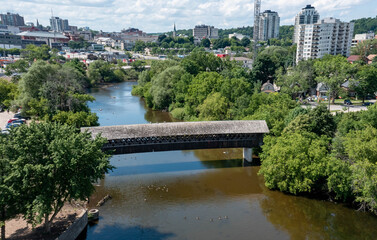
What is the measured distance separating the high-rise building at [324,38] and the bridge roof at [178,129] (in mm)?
68984

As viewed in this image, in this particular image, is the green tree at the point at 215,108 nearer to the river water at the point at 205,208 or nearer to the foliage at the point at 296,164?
the river water at the point at 205,208

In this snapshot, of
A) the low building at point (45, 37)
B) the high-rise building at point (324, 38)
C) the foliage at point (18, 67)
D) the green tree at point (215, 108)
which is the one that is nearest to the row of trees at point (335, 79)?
the green tree at point (215, 108)

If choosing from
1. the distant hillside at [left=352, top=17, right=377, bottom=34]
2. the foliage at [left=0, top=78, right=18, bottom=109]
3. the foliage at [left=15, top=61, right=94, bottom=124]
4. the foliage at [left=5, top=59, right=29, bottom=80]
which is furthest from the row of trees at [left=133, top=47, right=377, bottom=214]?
the distant hillside at [left=352, top=17, right=377, bottom=34]

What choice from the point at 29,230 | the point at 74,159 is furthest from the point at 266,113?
the point at 29,230

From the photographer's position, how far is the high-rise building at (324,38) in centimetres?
9412

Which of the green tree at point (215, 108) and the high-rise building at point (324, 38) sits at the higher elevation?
the high-rise building at point (324, 38)

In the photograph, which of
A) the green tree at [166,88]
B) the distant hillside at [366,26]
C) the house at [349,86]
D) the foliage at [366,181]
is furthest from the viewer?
the distant hillside at [366,26]

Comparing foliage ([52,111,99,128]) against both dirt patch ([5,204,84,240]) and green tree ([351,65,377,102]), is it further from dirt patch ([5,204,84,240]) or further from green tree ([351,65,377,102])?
green tree ([351,65,377,102])

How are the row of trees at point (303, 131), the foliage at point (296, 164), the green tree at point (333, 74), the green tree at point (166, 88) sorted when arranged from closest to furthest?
the row of trees at point (303, 131)
the foliage at point (296, 164)
the green tree at point (333, 74)
the green tree at point (166, 88)

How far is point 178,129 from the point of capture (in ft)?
107

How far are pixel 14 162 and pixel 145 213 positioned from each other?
39.8 feet

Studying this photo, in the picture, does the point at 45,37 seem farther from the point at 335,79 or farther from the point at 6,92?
the point at 335,79

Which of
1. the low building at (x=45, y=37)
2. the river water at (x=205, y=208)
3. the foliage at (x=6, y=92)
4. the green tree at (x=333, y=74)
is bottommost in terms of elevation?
the river water at (x=205, y=208)

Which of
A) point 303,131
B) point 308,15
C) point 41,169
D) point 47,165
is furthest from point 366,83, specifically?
point 308,15
